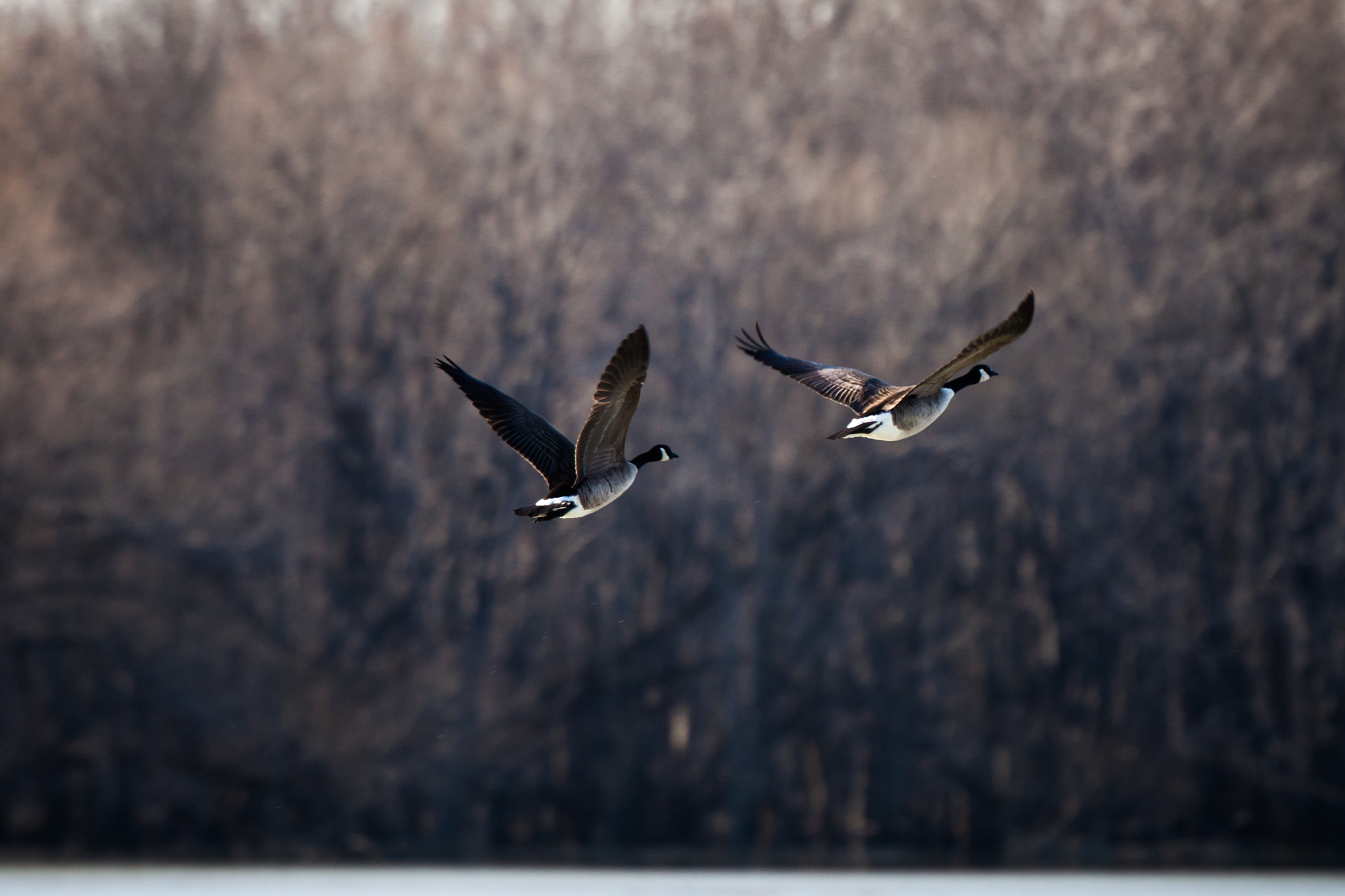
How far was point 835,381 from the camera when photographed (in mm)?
7805

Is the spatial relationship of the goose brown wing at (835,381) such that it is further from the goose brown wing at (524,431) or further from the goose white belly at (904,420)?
the goose brown wing at (524,431)

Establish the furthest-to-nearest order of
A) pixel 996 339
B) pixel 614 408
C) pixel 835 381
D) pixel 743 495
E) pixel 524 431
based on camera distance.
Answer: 1. pixel 743 495
2. pixel 835 381
3. pixel 524 431
4. pixel 614 408
5. pixel 996 339

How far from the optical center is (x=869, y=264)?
1695cm

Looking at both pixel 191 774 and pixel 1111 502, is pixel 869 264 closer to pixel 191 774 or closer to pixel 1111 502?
pixel 1111 502

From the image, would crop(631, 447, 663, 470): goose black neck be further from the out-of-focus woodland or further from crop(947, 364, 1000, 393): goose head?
the out-of-focus woodland

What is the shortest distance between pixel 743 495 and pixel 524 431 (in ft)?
31.8

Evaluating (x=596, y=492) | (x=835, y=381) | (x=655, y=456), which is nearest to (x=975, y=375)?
(x=835, y=381)

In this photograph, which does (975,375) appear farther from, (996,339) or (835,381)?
(996,339)

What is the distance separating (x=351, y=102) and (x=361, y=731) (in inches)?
248

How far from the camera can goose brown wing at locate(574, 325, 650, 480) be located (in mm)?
5855

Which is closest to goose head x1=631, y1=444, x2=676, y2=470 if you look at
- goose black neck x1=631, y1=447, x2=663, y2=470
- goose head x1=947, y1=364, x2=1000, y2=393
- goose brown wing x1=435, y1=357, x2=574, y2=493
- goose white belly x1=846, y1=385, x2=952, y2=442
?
goose black neck x1=631, y1=447, x2=663, y2=470

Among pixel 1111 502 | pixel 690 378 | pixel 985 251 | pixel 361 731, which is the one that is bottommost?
pixel 361 731

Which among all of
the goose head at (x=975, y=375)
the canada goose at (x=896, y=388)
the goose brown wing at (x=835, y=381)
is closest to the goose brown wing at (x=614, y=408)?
the canada goose at (x=896, y=388)

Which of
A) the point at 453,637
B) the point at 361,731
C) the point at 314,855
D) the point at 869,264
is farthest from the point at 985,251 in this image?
the point at 314,855
